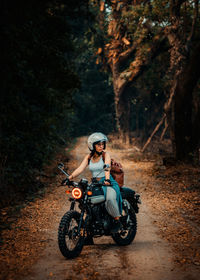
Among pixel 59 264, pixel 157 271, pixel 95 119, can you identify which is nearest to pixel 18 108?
pixel 59 264

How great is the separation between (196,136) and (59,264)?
10373 mm

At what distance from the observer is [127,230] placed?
226 inches

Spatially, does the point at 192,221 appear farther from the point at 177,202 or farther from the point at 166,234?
the point at 177,202

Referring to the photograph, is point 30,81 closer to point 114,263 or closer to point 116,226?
point 116,226

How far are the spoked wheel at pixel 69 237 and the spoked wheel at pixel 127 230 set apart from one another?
0.77 meters

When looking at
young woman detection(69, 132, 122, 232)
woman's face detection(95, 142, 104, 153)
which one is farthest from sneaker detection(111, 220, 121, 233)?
woman's face detection(95, 142, 104, 153)

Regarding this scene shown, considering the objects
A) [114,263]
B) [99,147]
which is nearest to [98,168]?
[99,147]

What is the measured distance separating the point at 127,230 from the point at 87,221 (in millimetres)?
1113

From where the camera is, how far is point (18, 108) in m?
8.38

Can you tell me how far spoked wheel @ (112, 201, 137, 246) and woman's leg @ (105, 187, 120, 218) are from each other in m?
0.44

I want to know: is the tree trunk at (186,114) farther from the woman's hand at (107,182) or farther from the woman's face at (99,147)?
the woman's hand at (107,182)

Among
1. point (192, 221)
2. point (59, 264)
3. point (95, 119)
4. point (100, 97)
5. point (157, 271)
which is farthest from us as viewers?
point (95, 119)

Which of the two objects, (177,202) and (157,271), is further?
(177,202)

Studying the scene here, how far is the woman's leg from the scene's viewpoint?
200 inches
